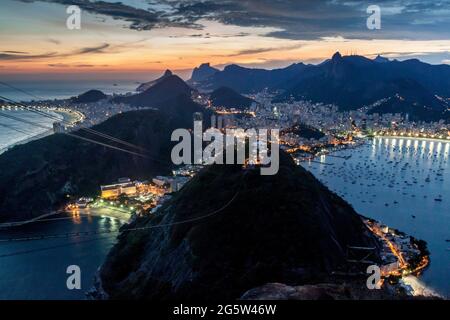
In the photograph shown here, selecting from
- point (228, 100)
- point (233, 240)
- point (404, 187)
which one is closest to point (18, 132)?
point (228, 100)

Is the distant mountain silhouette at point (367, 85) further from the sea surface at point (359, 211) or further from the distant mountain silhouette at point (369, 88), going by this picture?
the sea surface at point (359, 211)

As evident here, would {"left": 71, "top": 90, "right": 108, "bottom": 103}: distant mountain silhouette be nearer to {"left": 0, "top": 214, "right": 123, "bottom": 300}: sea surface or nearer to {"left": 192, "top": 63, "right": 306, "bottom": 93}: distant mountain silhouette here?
{"left": 192, "top": 63, "right": 306, "bottom": 93}: distant mountain silhouette

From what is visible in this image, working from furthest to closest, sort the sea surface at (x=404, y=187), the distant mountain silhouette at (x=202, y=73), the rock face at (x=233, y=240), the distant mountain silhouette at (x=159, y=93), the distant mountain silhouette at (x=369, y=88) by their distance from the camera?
the distant mountain silhouette at (x=202, y=73)
the distant mountain silhouette at (x=159, y=93)
the distant mountain silhouette at (x=369, y=88)
the sea surface at (x=404, y=187)
the rock face at (x=233, y=240)

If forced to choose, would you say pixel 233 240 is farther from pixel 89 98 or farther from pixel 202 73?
pixel 202 73

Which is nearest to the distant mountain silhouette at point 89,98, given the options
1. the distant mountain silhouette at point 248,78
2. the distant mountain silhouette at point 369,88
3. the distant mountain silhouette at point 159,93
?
the distant mountain silhouette at point 159,93

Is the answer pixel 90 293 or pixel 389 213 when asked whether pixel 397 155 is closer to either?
pixel 389 213

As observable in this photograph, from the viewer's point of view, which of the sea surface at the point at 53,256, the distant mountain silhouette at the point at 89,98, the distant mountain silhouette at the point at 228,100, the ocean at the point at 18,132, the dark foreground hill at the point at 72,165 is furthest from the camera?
the distant mountain silhouette at the point at 89,98

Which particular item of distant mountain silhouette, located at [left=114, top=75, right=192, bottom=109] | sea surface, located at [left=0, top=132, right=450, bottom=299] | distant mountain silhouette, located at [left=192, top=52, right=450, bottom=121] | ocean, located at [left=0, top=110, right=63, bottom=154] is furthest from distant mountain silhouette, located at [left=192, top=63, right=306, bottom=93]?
sea surface, located at [left=0, top=132, right=450, bottom=299]
